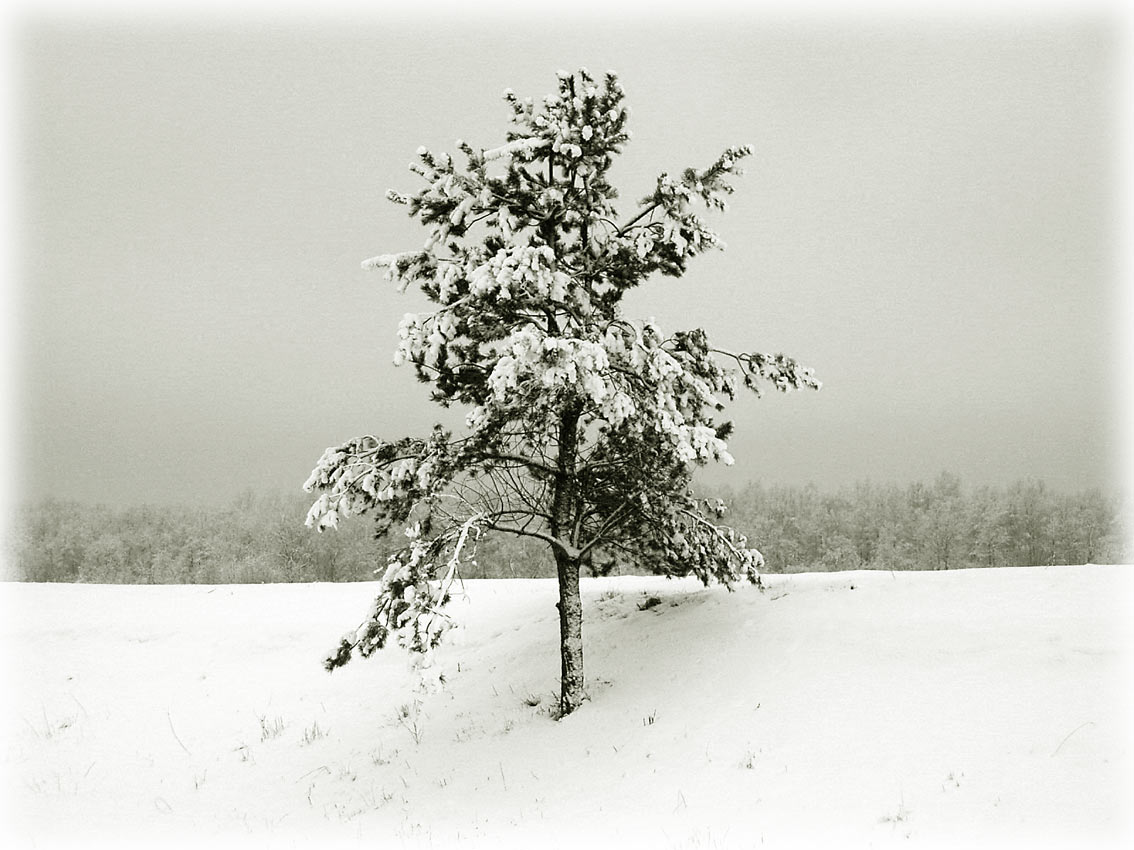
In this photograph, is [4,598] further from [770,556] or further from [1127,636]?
[770,556]

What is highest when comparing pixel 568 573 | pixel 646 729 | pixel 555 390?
pixel 555 390

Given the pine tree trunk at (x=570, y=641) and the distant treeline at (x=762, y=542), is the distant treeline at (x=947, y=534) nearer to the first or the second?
the distant treeline at (x=762, y=542)

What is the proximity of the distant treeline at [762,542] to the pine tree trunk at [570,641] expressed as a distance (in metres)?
40.4

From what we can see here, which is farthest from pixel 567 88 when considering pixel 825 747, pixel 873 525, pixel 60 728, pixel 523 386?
pixel 873 525

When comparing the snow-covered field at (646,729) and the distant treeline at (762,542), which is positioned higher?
the snow-covered field at (646,729)

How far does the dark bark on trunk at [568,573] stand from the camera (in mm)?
12422

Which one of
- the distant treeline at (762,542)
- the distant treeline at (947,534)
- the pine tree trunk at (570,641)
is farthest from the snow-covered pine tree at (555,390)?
the distant treeline at (947,534)

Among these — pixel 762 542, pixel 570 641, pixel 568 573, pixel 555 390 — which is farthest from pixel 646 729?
pixel 762 542

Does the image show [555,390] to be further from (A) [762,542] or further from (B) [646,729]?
(A) [762,542]

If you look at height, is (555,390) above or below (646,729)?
above

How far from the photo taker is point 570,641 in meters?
12.4

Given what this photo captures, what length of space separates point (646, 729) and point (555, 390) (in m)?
5.27

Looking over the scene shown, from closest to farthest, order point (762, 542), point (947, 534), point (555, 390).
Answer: point (555, 390) → point (762, 542) → point (947, 534)

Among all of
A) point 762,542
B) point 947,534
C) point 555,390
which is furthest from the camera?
point 947,534
